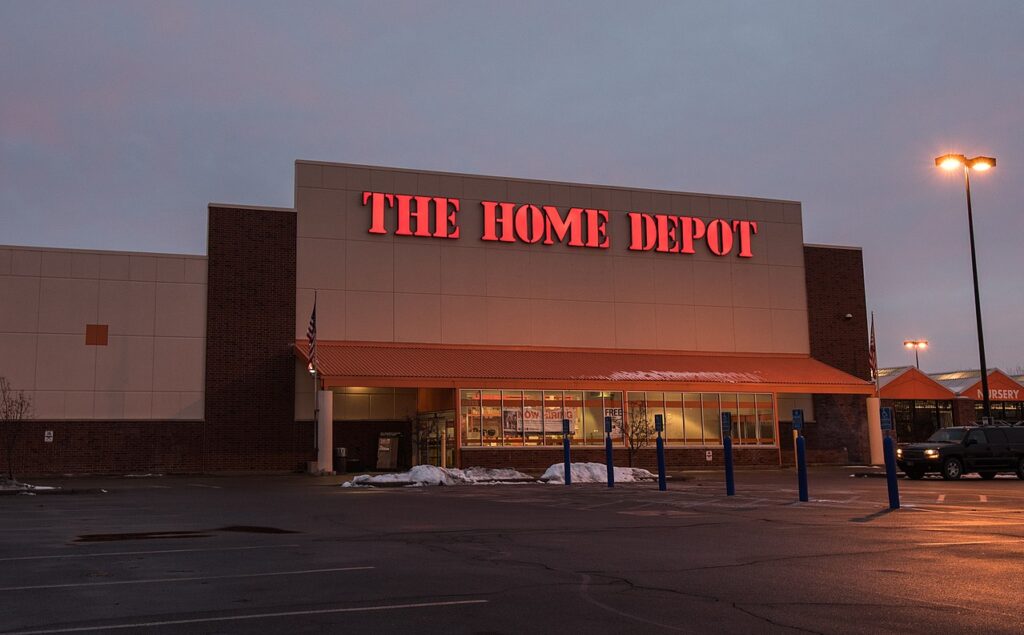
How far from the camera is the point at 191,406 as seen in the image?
38.5m

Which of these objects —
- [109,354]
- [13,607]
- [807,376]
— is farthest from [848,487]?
[109,354]

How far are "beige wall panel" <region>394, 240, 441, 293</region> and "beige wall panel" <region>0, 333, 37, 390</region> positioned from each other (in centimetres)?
1462

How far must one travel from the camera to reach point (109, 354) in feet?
A: 125

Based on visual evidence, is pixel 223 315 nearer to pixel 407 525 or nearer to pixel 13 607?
pixel 407 525

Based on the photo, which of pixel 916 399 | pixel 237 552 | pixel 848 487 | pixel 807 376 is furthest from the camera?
pixel 916 399

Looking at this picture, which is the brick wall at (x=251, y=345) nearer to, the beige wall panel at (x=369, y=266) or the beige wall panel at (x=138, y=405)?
the beige wall panel at (x=138, y=405)

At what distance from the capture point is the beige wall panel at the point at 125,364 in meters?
37.8

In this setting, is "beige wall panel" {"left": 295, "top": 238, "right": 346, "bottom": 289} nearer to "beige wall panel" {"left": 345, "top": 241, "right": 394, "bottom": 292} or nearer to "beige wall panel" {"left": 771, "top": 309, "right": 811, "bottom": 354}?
"beige wall panel" {"left": 345, "top": 241, "right": 394, "bottom": 292}

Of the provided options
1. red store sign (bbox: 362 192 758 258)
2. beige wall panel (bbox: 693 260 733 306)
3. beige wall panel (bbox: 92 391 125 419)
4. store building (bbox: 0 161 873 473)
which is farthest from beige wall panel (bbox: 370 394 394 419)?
beige wall panel (bbox: 693 260 733 306)

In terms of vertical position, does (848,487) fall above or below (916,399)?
below

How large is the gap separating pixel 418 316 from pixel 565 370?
6.83 meters

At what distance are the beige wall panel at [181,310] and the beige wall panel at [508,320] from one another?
40.2 ft

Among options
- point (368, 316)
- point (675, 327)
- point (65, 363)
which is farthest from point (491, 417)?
point (65, 363)

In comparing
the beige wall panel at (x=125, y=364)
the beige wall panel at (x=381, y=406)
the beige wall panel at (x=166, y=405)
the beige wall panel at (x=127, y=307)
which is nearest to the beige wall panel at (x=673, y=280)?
the beige wall panel at (x=381, y=406)
